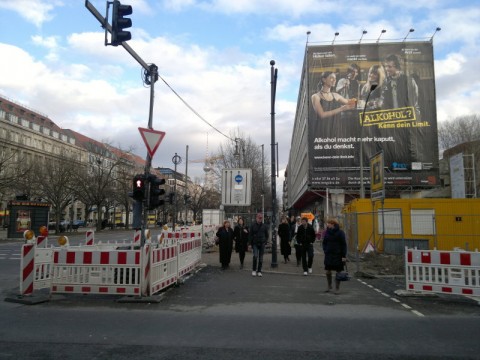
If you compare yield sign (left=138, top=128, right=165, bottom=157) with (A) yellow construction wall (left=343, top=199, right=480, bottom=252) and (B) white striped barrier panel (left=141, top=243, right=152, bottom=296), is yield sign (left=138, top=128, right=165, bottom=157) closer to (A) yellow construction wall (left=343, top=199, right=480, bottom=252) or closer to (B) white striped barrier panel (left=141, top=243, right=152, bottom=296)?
(B) white striped barrier panel (left=141, top=243, right=152, bottom=296)

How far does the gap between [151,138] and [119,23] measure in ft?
8.19

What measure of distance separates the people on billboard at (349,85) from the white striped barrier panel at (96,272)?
3490cm

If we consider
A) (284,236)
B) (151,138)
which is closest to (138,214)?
(151,138)

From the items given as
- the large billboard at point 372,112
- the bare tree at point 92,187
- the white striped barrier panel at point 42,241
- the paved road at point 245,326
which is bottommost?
the paved road at point 245,326

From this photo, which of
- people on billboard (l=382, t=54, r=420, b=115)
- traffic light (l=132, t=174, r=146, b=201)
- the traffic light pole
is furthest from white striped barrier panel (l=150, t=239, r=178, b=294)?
people on billboard (l=382, t=54, r=420, b=115)

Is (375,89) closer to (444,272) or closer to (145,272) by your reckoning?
(444,272)

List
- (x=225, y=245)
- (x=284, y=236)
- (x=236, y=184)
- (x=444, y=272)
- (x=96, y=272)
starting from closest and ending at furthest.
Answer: (x=96, y=272), (x=444, y=272), (x=225, y=245), (x=284, y=236), (x=236, y=184)

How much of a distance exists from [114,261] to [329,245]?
4.74m

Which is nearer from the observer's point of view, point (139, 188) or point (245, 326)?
point (245, 326)

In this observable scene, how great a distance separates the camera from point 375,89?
132ft

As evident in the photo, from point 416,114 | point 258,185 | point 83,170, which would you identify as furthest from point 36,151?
point 416,114

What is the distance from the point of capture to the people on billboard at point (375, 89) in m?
39.8

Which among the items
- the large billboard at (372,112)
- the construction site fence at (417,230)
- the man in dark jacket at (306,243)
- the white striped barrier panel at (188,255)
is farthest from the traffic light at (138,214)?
the large billboard at (372,112)

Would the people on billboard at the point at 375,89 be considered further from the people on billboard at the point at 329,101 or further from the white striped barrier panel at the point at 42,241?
the white striped barrier panel at the point at 42,241
